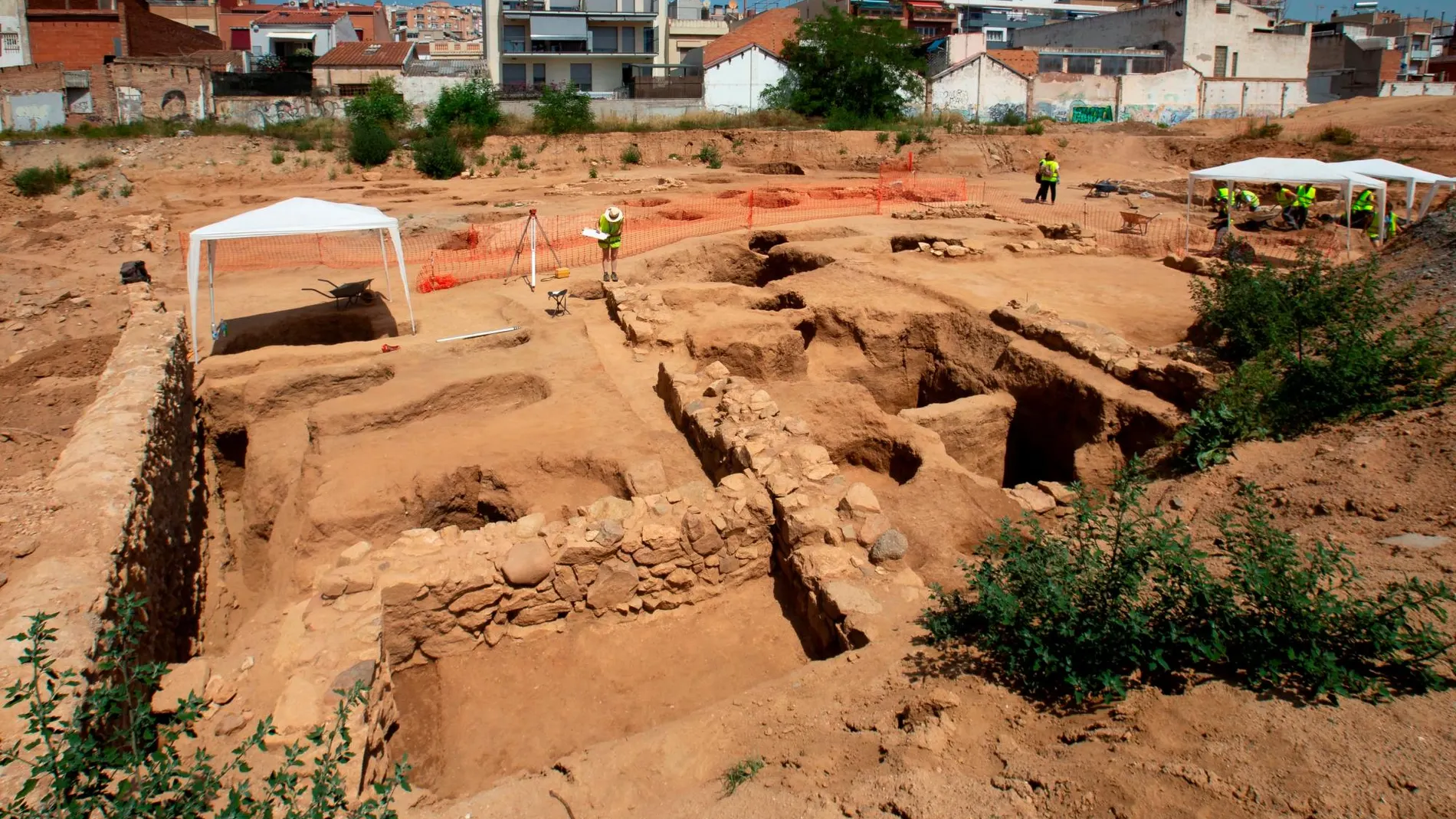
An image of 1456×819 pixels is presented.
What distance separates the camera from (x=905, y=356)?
1212 cm

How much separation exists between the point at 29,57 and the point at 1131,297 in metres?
49.6

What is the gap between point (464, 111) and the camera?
110 feet

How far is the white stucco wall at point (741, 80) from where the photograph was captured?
39.1m

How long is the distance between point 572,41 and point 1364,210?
3421 cm

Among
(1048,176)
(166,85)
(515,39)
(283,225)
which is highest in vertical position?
(515,39)

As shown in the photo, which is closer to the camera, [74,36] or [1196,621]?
[1196,621]

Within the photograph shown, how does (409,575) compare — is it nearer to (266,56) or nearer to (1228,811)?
(1228,811)

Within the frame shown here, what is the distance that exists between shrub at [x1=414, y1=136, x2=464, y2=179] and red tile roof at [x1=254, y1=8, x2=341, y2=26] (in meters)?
26.5

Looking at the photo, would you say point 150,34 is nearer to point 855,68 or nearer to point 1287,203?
point 855,68

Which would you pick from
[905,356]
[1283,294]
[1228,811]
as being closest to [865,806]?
[1228,811]

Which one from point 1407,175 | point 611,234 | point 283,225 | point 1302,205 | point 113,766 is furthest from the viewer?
point 1302,205

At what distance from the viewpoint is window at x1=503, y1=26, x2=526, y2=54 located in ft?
137

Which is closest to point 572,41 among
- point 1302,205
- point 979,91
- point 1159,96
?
point 979,91

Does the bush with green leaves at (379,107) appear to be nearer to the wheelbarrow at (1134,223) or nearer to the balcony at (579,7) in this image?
the balcony at (579,7)
